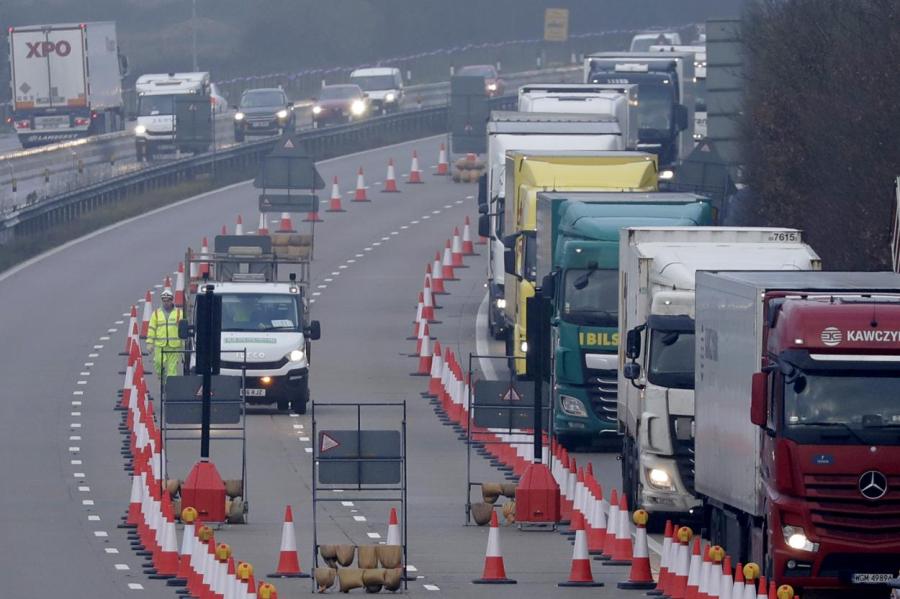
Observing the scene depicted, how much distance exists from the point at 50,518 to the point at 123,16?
110 m

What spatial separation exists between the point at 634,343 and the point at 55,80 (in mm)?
55724

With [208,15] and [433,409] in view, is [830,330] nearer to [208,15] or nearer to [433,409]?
[433,409]

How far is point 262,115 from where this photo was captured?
78.9 m

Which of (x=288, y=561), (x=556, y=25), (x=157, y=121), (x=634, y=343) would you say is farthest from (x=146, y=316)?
(x=556, y=25)

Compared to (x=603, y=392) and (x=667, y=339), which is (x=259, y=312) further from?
(x=667, y=339)

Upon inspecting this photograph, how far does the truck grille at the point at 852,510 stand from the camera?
18969 mm

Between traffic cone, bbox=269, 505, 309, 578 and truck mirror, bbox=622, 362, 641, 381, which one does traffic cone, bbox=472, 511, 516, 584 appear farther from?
truck mirror, bbox=622, 362, 641, 381

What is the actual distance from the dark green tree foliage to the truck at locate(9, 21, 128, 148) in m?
27.8

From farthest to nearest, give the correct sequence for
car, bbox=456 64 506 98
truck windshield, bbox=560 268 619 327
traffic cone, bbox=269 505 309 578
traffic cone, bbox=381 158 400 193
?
car, bbox=456 64 506 98 < traffic cone, bbox=381 158 400 193 < truck windshield, bbox=560 268 619 327 < traffic cone, bbox=269 505 309 578

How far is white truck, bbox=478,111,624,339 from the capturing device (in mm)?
42031

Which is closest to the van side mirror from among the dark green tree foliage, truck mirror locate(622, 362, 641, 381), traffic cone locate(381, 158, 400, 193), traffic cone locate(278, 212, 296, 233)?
truck mirror locate(622, 362, 641, 381)

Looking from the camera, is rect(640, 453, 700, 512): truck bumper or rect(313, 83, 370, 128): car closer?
rect(640, 453, 700, 512): truck bumper

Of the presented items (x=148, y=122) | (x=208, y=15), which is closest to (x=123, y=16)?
(x=208, y=15)

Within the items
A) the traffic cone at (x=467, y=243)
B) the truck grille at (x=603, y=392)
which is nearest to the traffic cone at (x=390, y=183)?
the traffic cone at (x=467, y=243)
